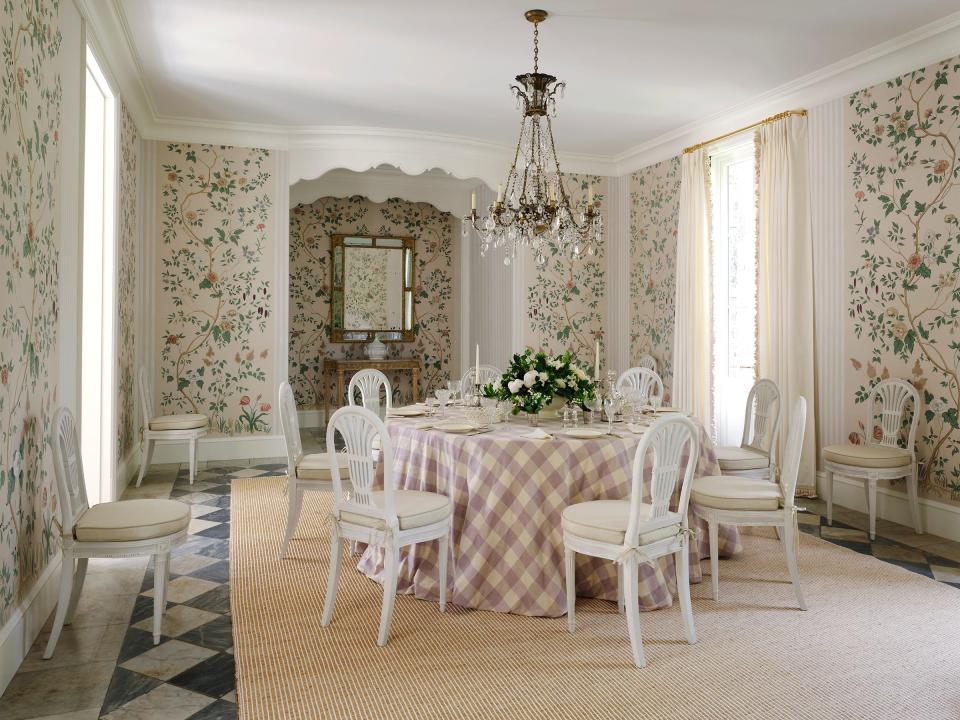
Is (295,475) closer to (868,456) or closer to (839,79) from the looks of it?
(868,456)

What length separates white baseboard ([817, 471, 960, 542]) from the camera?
4.35 m

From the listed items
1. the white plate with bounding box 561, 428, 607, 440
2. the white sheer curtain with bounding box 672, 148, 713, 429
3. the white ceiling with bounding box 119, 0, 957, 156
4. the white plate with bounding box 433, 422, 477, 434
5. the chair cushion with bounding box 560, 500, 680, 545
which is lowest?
the chair cushion with bounding box 560, 500, 680, 545

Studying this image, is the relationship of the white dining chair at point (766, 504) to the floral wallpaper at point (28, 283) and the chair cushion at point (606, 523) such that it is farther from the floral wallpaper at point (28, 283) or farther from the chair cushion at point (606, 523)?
the floral wallpaper at point (28, 283)

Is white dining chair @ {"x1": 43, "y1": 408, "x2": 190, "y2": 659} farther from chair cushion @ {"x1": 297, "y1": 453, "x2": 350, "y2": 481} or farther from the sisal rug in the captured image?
chair cushion @ {"x1": 297, "y1": 453, "x2": 350, "y2": 481}

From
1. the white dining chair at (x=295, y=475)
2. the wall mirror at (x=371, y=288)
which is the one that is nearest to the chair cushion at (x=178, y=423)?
the white dining chair at (x=295, y=475)

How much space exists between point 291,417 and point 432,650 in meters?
1.65

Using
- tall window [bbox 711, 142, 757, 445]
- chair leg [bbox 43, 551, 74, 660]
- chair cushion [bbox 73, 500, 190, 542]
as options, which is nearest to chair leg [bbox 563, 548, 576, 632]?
chair cushion [bbox 73, 500, 190, 542]

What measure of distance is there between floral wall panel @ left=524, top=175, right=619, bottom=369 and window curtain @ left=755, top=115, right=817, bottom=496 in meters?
2.24

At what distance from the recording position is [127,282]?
5.50m

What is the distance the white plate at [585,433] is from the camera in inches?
133

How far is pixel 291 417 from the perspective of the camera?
3.98 metres

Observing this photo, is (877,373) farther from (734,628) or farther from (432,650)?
(432,650)

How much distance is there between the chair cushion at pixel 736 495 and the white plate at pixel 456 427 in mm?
1103

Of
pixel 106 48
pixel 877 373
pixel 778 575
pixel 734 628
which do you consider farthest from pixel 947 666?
pixel 106 48
